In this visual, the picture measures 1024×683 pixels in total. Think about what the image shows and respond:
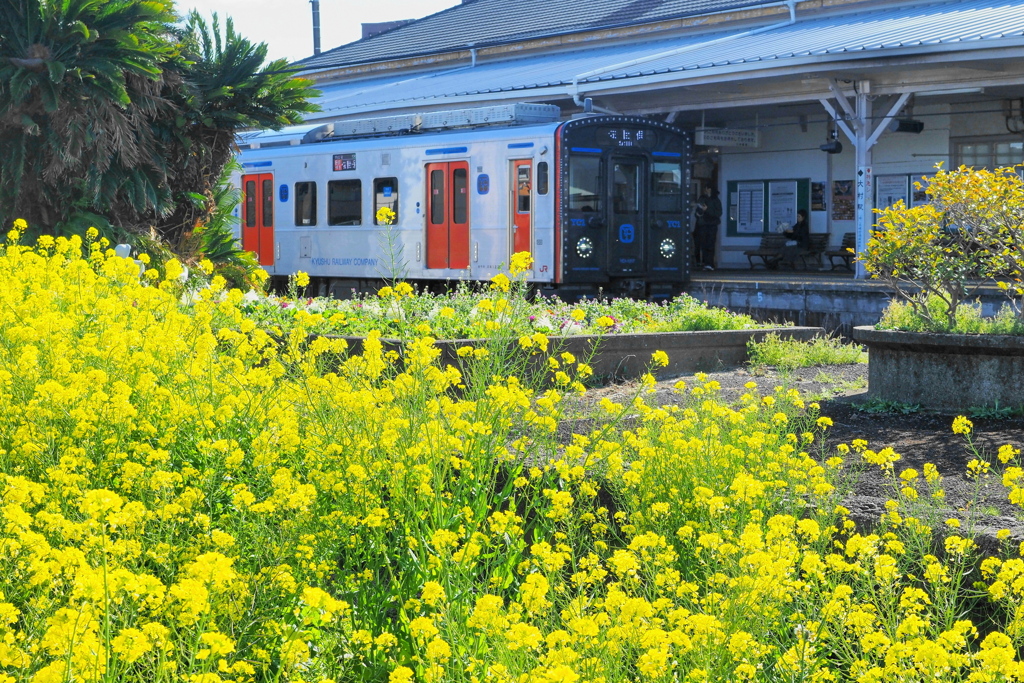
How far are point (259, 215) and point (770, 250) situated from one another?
31.4 ft

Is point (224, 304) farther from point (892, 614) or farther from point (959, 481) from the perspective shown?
point (892, 614)

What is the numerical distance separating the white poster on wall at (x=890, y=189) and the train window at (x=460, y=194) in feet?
28.2

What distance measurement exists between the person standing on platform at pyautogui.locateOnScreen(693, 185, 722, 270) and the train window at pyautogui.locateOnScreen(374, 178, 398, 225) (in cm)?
746

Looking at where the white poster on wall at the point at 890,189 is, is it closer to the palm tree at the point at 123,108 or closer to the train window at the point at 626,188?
the train window at the point at 626,188

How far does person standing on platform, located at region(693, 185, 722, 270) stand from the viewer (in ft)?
79.2

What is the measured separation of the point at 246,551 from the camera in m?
3.67

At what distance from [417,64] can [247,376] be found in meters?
28.8

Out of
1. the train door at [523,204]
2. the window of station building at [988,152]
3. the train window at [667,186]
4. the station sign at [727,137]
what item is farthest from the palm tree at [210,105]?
the window of station building at [988,152]

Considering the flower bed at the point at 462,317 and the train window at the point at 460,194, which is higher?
the train window at the point at 460,194

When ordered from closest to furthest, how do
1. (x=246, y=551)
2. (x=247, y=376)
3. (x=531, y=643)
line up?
(x=531, y=643) → (x=246, y=551) → (x=247, y=376)

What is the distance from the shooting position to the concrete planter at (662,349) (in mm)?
9852

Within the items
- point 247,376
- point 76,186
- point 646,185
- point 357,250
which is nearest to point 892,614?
point 247,376

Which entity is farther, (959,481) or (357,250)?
(357,250)

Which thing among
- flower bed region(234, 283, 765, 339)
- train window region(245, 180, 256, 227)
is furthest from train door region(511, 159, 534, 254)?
train window region(245, 180, 256, 227)
